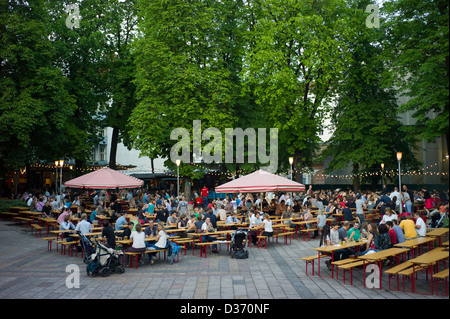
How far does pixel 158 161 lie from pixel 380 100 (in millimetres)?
34483

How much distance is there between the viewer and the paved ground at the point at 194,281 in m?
8.81

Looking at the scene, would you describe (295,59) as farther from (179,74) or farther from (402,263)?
(402,263)

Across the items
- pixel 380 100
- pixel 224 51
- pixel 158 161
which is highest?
pixel 224 51

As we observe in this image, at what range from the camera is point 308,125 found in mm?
30500

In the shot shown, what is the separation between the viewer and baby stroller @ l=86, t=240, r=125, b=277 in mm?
10828

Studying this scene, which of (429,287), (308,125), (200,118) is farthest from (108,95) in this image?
(429,287)

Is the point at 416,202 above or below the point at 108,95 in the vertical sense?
below

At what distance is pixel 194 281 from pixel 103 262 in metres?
2.77

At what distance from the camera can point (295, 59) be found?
98.9ft

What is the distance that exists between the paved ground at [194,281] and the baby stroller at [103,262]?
8.5 inches

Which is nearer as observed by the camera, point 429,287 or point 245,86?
point 429,287

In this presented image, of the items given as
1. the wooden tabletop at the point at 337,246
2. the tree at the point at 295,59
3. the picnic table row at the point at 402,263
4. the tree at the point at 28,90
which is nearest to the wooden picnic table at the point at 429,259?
the picnic table row at the point at 402,263

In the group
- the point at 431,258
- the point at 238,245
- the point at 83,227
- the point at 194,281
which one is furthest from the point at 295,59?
the point at 194,281
